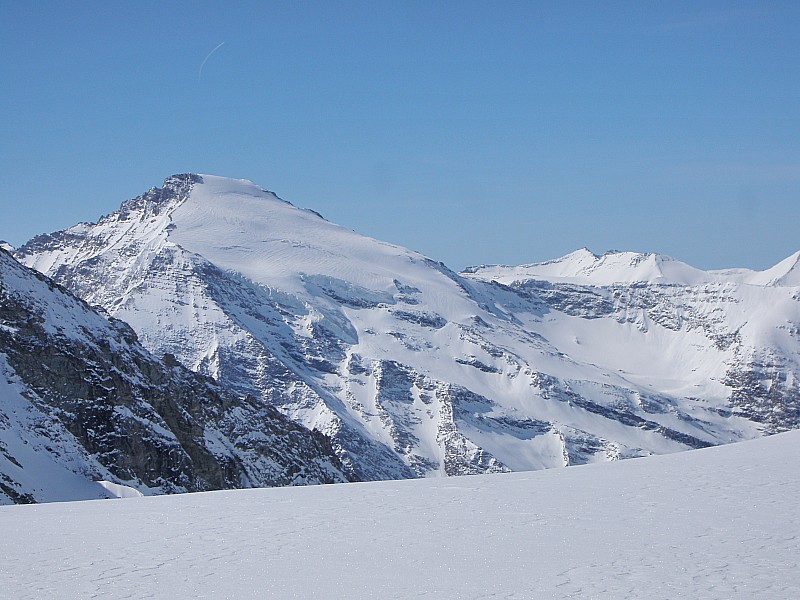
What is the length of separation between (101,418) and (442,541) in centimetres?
5877

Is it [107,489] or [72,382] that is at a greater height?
[72,382]

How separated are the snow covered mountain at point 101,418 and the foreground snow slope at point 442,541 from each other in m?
30.6

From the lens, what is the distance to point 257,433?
Answer: 3826 inches

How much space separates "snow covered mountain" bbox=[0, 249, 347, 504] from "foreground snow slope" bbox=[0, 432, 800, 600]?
30.6 m

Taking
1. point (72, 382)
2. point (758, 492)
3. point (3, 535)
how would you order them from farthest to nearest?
point (72, 382)
point (758, 492)
point (3, 535)

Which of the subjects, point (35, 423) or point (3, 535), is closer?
point (3, 535)

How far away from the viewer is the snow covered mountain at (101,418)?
2445 inches

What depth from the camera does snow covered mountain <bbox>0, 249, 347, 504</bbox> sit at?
2445 inches

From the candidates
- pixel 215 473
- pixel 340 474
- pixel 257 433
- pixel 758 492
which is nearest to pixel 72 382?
pixel 215 473

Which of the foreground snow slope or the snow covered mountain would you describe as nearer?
the foreground snow slope

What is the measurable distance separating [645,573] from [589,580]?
3.45 feet

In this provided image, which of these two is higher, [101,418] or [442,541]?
[101,418]

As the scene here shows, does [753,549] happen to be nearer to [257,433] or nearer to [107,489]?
[107,489]

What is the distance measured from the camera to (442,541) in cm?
2031
